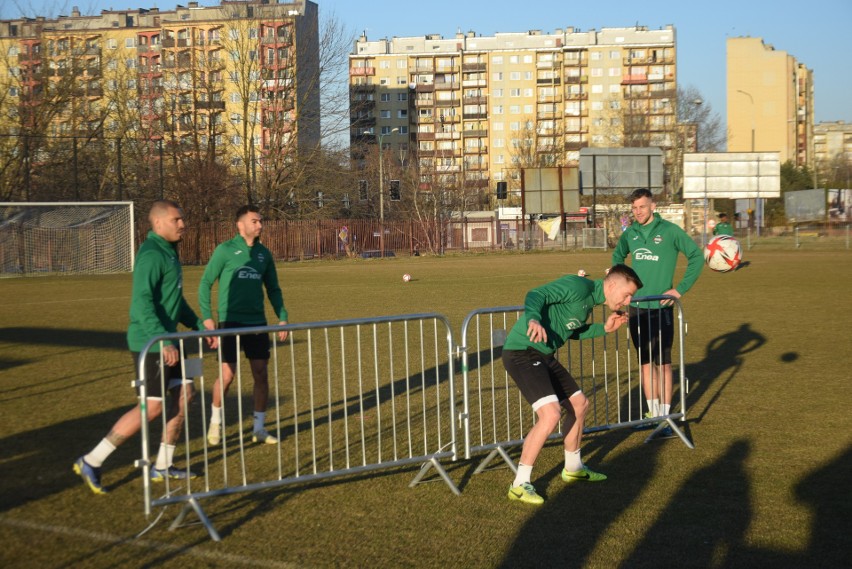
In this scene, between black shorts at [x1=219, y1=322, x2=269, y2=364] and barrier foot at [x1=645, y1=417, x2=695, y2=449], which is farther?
black shorts at [x1=219, y1=322, x2=269, y2=364]

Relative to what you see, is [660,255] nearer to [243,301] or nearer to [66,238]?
[243,301]

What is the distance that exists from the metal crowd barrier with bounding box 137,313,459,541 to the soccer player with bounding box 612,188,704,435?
73.7 inches

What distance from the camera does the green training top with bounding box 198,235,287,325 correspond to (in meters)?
8.35

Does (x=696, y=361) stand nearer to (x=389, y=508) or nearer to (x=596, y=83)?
(x=389, y=508)

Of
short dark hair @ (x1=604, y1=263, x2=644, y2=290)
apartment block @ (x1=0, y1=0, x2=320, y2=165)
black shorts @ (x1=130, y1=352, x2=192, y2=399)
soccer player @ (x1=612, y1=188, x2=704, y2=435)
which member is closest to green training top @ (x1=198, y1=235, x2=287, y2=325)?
black shorts @ (x1=130, y1=352, x2=192, y2=399)

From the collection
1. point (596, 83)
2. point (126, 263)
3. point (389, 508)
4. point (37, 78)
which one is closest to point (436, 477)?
point (389, 508)

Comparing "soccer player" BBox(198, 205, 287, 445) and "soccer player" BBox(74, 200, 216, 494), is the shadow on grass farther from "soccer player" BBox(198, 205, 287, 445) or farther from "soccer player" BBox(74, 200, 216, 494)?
"soccer player" BBox(74, 200, 216, 494)

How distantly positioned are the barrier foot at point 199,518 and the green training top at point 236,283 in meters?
2.69

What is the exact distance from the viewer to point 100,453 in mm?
6629

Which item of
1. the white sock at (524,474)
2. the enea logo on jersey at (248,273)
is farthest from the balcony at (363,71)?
the white sock at (524,474)

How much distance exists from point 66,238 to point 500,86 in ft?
327

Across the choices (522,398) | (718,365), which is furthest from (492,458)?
(718,365)

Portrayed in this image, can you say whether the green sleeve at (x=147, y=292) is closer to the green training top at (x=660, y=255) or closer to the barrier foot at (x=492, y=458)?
→ the barrier foot at (x=492, y=458)

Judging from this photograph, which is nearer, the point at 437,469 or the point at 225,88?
the point at 437,469
